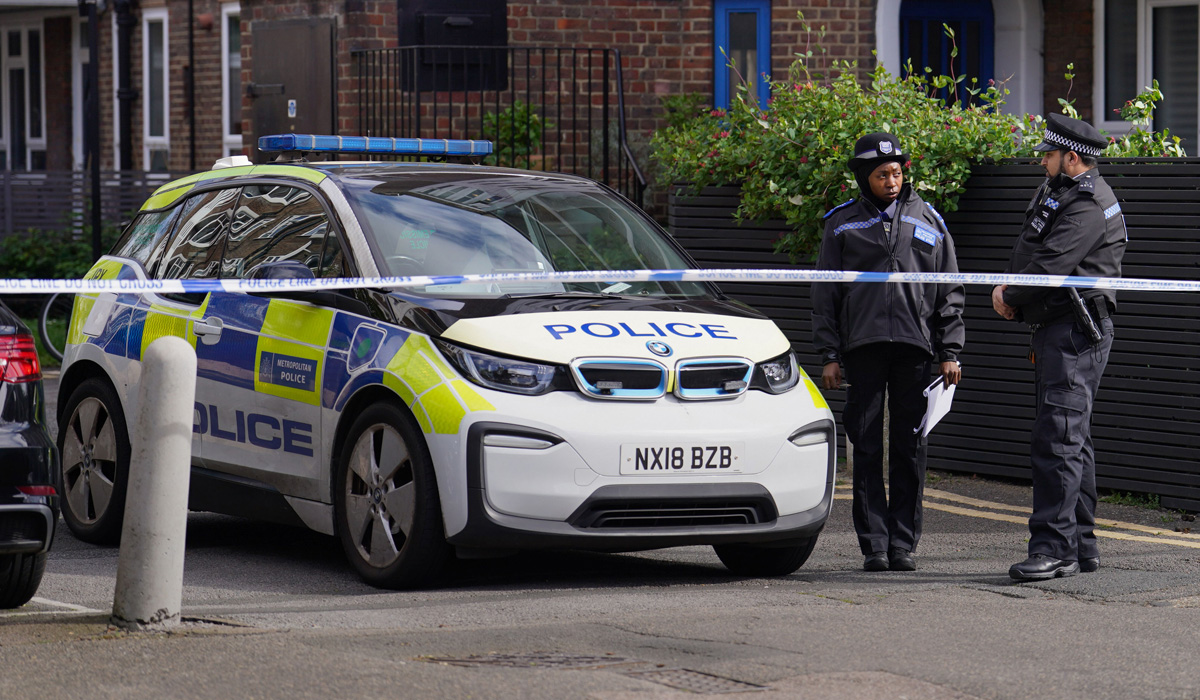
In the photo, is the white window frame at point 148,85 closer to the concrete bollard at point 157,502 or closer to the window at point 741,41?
the window at point 741,41

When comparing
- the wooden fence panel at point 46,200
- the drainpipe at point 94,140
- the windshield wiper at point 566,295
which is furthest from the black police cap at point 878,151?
the wooden fence panel at point 46,200

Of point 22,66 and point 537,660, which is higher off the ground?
point 22,66

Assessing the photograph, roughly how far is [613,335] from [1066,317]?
1.86m

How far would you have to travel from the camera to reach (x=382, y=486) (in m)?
6.47

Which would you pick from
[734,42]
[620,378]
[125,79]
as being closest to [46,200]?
[125,79]

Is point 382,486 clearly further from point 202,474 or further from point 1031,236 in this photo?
point 1031,236

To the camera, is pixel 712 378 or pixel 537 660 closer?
pixel 537 660

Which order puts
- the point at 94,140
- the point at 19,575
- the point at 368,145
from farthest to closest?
1. the point at 94,140
2. the point at 368,145
3. the point at 19,575

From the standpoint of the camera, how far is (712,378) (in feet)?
21.2

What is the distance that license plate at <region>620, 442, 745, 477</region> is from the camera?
246 inches

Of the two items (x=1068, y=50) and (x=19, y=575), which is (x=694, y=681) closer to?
(x=19, y=575)

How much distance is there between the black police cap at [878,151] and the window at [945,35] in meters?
8.95

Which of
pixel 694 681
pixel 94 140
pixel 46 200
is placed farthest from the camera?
pixel 46 200

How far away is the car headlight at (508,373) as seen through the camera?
6242 mm
